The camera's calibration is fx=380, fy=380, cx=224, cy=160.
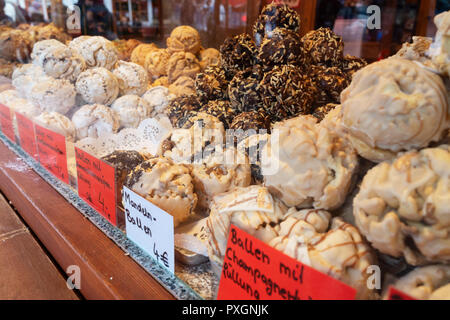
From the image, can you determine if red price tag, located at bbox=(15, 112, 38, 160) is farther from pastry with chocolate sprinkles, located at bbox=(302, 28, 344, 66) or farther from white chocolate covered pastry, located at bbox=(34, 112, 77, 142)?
pastry with chocolate sprinkles, located at bbox=(302, 28, 344, 66)

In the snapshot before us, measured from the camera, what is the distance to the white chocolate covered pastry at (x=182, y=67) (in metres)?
2.31

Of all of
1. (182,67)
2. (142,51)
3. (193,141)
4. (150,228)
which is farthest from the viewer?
(142,51)

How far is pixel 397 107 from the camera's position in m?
0.63

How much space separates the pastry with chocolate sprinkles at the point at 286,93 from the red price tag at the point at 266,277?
638 mm

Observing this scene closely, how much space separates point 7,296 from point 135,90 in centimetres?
130

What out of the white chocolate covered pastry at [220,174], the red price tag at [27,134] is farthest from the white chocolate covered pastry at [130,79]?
the white chocolate covered pastry at [220,174]

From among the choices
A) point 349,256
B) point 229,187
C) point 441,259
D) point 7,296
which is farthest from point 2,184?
point 441,259

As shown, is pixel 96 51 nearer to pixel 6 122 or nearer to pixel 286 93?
pixel 6 122

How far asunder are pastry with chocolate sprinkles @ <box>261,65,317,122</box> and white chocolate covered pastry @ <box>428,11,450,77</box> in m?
0.62


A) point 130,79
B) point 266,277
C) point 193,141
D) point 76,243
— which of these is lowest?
point 76,243

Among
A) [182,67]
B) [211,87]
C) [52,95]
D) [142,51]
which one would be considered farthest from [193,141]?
[142,51]

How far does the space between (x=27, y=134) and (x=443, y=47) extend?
1.57 metres

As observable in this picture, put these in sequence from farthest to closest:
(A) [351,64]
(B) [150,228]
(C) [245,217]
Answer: (A) [351,64], (B) [150,228], (C) [245,217]

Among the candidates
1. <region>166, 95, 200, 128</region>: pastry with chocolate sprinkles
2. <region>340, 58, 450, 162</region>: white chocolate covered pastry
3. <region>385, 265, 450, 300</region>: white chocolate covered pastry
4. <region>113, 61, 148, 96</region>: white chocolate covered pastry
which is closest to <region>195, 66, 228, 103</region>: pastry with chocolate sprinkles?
<region>166, 95, 200, 128</region>: pastry with chocolate sprinkles
